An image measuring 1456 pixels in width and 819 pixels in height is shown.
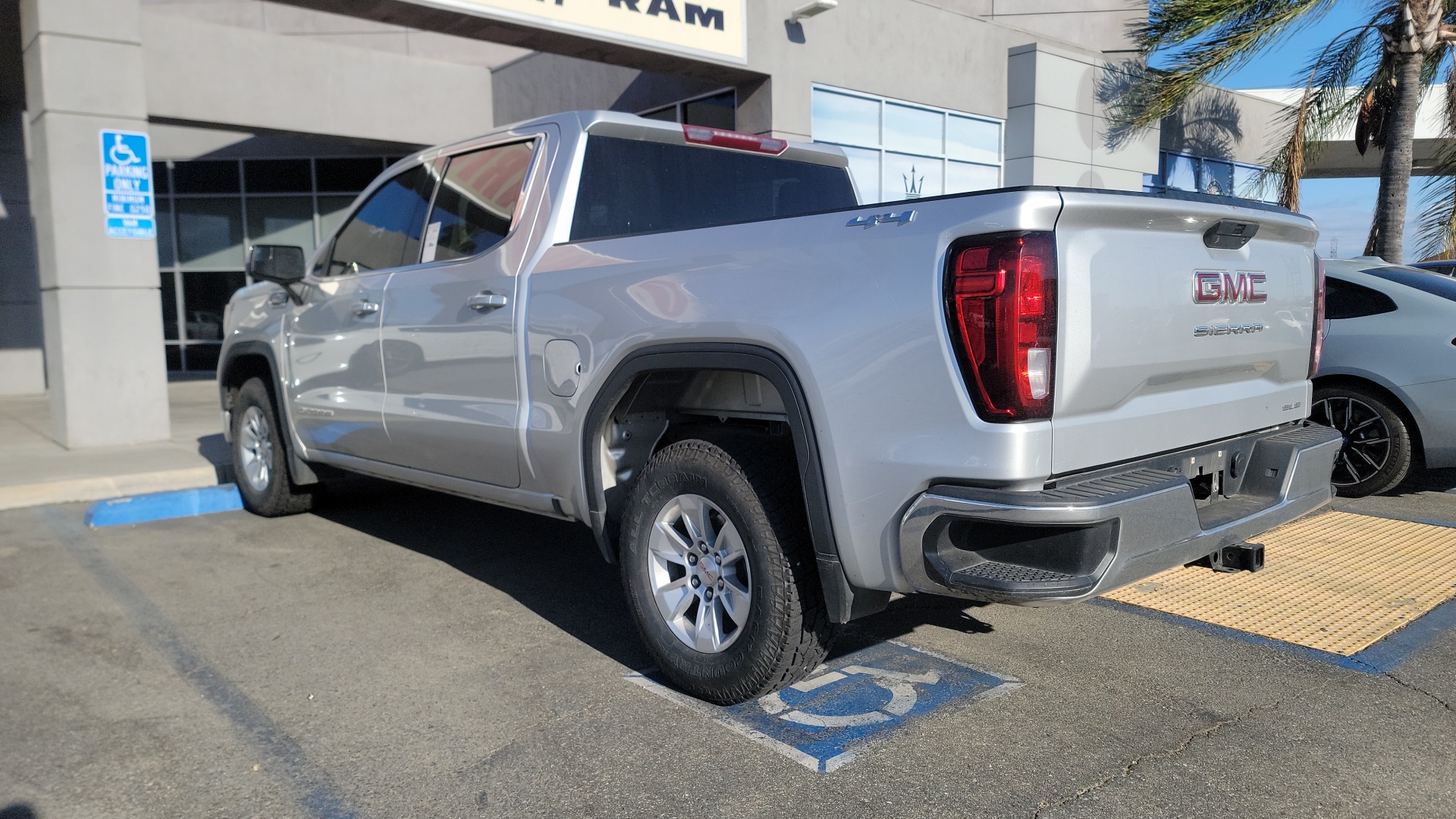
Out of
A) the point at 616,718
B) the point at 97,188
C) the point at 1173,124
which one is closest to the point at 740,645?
the point at 616,718

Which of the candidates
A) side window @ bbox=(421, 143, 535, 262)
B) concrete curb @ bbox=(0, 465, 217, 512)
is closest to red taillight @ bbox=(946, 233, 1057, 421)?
side window @ bbox=(421, 143, 535, 262)

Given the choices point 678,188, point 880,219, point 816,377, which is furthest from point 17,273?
point 880,219

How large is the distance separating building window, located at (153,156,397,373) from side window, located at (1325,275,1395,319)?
52.0 ft

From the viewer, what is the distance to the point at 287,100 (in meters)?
15.1

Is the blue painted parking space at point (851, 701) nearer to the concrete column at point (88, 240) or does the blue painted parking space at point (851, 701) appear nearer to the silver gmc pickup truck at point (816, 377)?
the silver gmc pickup truck at point (816, 377)

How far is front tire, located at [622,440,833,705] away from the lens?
320 centimetres

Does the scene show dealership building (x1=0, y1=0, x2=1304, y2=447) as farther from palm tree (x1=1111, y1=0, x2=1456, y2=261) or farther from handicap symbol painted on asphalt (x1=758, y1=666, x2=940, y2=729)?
handicap symbol painted on asphalt (x1=758, y1=666, x2=940, y2=729)

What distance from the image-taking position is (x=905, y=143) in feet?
47.9

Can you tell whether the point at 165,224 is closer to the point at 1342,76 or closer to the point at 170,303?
the point at 170,303

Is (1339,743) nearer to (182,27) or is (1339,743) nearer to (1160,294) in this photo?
(1160,294)

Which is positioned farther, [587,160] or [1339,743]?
[587,160]

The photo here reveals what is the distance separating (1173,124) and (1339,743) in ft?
62.1

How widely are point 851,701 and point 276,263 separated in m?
3.77

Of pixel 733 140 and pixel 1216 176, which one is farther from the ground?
pixel 1216 176
